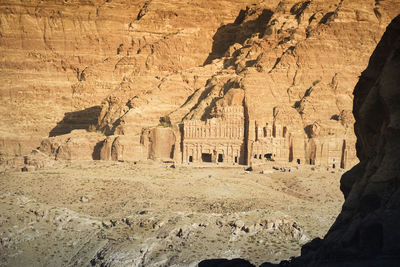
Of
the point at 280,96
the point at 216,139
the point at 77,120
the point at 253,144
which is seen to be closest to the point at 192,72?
the point at 280,96

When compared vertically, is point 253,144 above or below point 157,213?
above

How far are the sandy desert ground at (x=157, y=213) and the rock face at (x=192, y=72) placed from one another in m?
4.87

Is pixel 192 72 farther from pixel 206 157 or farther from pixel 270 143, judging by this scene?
pixel 270 143

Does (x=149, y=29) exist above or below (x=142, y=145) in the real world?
above

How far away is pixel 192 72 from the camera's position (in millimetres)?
68625

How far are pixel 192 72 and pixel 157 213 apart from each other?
3650 centimetres

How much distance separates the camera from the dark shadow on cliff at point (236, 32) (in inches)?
3172

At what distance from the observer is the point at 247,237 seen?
93.9 ft

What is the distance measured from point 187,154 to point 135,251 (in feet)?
88.5

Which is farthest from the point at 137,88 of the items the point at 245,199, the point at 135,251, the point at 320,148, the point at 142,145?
the point at 135,251

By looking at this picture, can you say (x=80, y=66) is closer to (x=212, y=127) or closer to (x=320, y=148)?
(x=212, y=127)

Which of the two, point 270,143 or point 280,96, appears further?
point 280,96

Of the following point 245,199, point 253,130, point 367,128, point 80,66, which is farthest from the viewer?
point 80,66

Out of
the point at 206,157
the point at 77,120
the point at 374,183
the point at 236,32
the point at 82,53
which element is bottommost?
the point at 206,157
